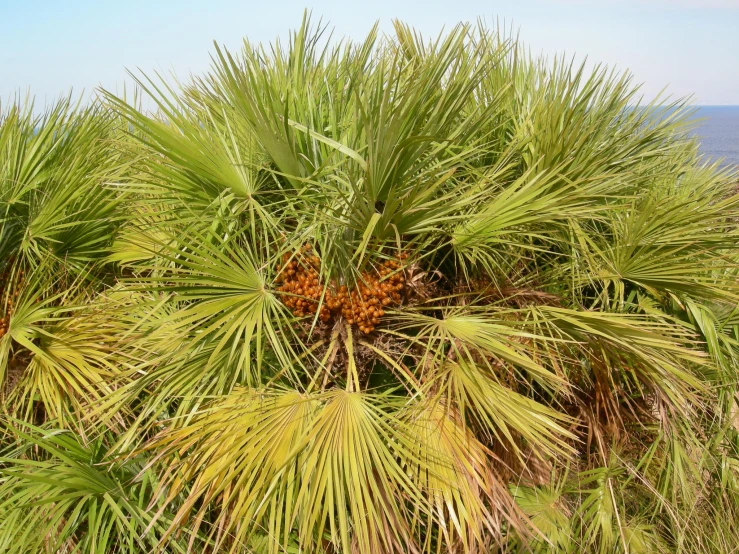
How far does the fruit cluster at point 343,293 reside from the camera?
2463 millimetres

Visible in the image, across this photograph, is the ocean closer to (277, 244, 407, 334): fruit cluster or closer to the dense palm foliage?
the dense palm foliage

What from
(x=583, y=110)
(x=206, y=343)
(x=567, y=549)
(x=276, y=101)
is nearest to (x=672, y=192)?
(x=583, y=110)

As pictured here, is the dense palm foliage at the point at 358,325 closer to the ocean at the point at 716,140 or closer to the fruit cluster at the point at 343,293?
the fruit cluster at the point at 343,293

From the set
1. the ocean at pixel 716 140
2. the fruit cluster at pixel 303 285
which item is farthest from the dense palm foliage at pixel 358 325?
the ocean at pixel 716 140

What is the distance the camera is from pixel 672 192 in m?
3.92

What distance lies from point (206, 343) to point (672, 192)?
314 cm

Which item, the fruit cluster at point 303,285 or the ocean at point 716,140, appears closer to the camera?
the fruit cluster at point 303,285

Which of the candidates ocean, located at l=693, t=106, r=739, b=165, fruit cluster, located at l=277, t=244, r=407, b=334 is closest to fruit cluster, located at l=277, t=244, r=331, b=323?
fruit cluster, located at l=277, t=244, r=407, b=334

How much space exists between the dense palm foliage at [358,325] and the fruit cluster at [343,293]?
0.01 m

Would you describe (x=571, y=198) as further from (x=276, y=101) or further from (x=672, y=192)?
(x=672, y=192)

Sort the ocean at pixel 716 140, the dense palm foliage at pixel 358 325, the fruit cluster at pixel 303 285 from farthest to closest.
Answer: the ocean at pixel 716 140 < the fruit cluster at pixel 303 285 < the dense palm foliage at pixel 358 325

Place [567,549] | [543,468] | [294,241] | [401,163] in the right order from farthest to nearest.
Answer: [543,468] < [567,549] < [294,241] < [401,163]

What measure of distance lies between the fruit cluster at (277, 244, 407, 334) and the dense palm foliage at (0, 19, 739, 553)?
13 millimetres

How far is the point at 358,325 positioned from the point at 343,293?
0.15m
